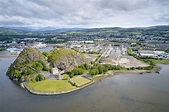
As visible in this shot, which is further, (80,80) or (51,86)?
(80,80)

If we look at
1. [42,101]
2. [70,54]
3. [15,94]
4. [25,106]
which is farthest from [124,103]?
[70,54]

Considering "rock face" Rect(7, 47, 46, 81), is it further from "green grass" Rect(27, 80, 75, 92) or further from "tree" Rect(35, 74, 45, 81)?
"green grass" Rect(27, 80, 75, 92)

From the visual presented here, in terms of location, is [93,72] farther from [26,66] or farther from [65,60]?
[26,66]

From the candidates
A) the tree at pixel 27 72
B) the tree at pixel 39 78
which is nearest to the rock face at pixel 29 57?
the tree at pixel 27 72

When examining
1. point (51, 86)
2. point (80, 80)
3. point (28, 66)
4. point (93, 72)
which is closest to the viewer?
point (51, 86)

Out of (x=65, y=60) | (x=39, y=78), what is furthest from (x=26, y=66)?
(x=65, y=60)

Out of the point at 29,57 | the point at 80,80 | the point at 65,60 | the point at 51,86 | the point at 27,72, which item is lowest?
the point at 80,80

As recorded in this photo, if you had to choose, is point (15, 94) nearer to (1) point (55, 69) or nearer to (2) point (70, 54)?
(1) point (55, 69)

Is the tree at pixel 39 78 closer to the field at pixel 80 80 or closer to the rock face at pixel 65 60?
the field at pixel 80 80
